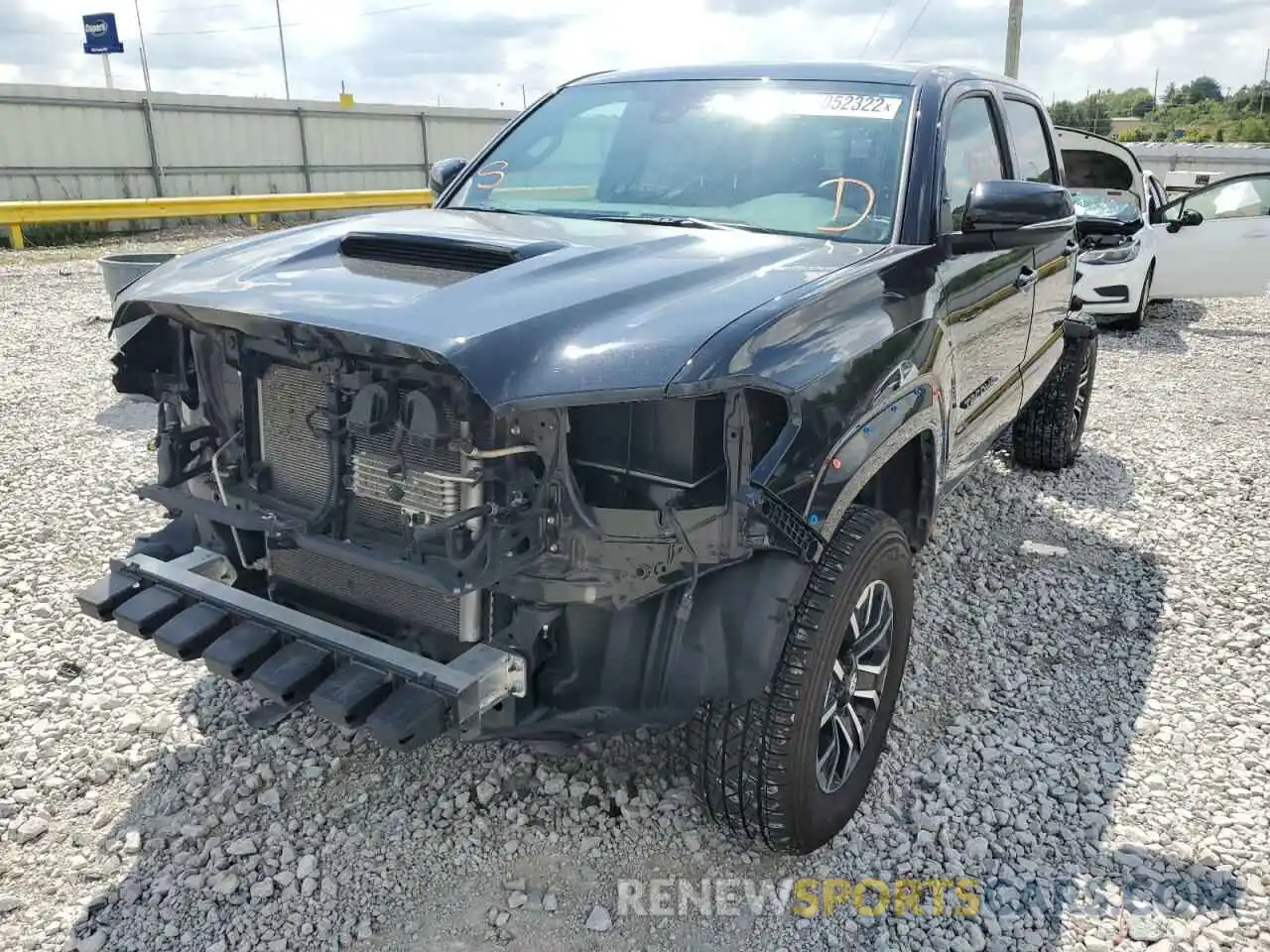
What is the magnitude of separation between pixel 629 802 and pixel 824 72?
2480 mm

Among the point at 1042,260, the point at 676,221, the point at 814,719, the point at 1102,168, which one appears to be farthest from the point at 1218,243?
the point at 814,719

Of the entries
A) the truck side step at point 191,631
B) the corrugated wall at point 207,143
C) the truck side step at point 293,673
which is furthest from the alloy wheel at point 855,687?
the corrugated wall at point 207,143

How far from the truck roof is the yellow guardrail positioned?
45.5 ft

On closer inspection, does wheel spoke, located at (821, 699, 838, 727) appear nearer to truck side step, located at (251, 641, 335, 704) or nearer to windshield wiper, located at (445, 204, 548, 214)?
truck side step, located at (251, 641, 335, 704)

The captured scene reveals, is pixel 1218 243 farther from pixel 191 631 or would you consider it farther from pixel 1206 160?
pixel 1206 160

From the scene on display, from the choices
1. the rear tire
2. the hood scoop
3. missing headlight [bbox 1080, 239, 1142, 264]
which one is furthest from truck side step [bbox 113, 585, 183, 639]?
missing headlight [bbox 1080, 239, 1142, 264]

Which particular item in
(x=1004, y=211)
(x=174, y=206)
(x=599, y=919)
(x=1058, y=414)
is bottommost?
(x=599, y=919)

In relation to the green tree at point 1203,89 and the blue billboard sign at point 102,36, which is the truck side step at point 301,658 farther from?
the green tree at point 1203,89

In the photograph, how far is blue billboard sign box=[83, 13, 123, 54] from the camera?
25.9 meters

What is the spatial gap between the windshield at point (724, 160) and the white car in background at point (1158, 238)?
6.89 m

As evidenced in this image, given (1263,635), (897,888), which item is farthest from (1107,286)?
(897,888)

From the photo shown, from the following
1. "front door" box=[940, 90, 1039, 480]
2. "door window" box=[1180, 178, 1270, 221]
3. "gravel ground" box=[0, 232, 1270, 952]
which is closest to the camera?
"gravel ground" box=[0, 232, 1270, 952]

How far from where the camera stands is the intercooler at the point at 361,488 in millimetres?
2336

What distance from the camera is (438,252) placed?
2.72m
